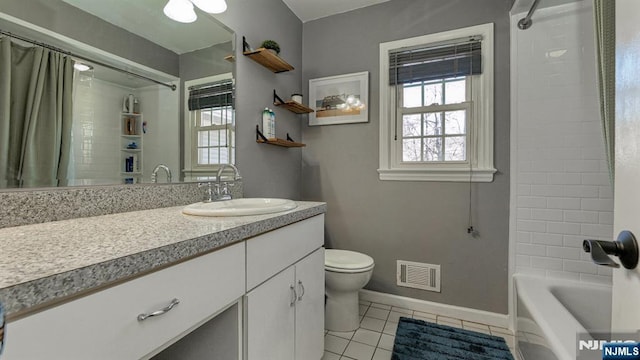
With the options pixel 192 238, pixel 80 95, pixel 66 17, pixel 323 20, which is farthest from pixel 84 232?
pixel 323 20

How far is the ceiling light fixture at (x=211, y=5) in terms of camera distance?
1.43m

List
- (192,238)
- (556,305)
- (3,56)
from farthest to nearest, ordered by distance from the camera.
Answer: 1. (556,305)
2. (3,56)
3. (192,238)

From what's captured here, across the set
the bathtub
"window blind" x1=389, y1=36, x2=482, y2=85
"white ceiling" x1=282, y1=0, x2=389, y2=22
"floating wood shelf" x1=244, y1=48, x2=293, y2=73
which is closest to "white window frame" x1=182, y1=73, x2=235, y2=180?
"floating wood shelf" x1=244, y1=48, x2=293, y2=73

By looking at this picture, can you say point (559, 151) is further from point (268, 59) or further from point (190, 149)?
point (190, 149)

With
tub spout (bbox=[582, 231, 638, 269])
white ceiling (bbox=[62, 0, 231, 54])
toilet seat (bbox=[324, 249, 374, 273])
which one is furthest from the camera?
toilet seat (bbox=[324, 249, 374, 273])

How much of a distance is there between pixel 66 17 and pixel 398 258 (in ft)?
7.58

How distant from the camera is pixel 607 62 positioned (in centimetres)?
79

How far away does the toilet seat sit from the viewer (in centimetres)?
173

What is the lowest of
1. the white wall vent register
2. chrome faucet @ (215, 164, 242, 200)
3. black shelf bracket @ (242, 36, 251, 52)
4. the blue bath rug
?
the blue bath rug

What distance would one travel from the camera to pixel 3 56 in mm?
797

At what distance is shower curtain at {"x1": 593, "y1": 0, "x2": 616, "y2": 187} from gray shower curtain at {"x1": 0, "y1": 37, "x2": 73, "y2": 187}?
1745 mm

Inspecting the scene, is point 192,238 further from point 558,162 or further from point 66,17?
point 558,162

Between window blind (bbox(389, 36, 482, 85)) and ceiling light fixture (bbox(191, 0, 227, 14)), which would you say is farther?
window blind (bbox(389, 36, 482, 85))

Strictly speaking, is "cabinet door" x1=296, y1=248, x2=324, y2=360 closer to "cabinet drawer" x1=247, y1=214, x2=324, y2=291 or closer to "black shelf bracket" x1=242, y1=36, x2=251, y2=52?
"cabinet drawer" x1=247, y1=214, x2=324, y2=291
